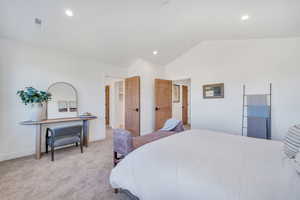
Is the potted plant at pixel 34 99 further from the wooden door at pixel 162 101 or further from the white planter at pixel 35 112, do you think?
the wooden door at pixel 162 101

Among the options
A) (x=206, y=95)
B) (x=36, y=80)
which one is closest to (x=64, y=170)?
(x=36, y=80)

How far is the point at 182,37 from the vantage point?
12.4 feet

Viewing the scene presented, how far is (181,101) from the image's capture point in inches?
279

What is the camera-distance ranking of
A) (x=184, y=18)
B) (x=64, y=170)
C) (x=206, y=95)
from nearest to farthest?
(x=64, y=170) → (x=184, y=18) → (x=206, y=95)

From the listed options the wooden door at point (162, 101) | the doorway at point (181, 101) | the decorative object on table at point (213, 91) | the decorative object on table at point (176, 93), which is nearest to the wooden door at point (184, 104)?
the doorway at point (181, 101)

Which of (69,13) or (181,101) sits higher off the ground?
(69,13)

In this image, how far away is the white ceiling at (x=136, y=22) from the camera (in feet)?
7.35

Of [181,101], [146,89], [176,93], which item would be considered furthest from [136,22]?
[181,101]

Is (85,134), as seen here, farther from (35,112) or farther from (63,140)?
(35,112)

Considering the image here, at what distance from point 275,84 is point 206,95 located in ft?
5.33

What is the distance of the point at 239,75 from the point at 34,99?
5013mm

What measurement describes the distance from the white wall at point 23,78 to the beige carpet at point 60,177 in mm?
443

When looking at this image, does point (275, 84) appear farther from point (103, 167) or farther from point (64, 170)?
point (64, 170)

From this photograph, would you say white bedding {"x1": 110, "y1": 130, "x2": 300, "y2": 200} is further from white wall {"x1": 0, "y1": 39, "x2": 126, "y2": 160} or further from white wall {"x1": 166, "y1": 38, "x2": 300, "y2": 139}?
white wall {"x1": 0, "y1": 39, "x2": 126, "y2": 160}
